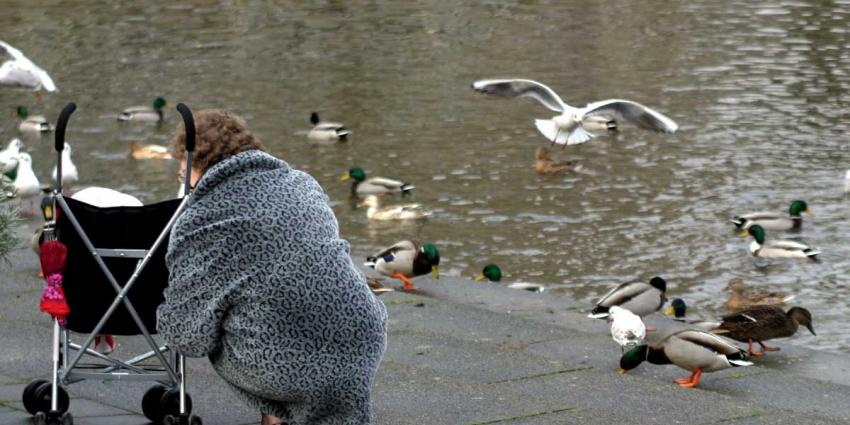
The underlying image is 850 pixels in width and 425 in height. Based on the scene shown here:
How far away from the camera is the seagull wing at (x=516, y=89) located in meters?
13.2

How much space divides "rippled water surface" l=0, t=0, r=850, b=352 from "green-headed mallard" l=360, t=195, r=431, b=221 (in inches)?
4.0

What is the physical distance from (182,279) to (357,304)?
0.53 metres

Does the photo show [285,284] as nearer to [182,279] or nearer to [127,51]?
[182,279]

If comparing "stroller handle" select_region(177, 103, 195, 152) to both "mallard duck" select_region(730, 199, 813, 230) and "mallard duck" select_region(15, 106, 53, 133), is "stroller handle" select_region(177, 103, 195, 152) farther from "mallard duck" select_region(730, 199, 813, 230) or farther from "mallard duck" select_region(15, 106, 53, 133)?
"mallard duck" select_region(15, 106, 53, 133)

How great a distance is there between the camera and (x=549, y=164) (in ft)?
47.6

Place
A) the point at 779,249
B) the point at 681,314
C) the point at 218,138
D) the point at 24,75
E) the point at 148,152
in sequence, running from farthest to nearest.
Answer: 1. the point at 24,75
2. the point at 148,152
3. the point at 779,249
4. the point at 681,314
5. the point at 218,138

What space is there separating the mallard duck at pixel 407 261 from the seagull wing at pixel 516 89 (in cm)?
271

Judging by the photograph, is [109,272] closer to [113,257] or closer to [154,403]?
[113,257]

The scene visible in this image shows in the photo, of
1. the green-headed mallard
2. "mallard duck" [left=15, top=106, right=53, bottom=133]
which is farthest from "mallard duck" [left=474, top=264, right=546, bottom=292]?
"mallard duck" [left=15, top=106, right=53, bottom=133]

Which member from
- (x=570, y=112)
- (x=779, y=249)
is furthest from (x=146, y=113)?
(x=779, y=249)

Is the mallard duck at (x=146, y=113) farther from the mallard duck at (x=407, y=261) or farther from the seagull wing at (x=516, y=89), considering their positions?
the mallard duck at (x=407, y=261)

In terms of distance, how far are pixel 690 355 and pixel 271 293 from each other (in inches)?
143

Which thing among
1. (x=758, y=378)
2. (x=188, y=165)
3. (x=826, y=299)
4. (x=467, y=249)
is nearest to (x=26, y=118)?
(x=467, y=249)

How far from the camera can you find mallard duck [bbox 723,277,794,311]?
391 inches
